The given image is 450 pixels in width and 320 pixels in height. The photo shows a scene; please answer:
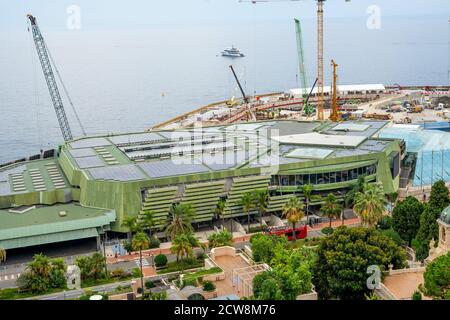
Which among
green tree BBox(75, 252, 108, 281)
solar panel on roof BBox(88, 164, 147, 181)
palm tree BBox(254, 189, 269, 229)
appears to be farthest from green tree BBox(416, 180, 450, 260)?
solar panel on roof BBox(88, 164, 147, 181)

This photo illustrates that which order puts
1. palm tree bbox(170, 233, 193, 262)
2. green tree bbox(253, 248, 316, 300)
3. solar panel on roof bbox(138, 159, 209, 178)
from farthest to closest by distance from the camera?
solar panel on roof bbox(138, 159, 209, 178) → palm tree bbox(170, 233, 193, 262) → green tree bbox(253, 248, 316, 300)

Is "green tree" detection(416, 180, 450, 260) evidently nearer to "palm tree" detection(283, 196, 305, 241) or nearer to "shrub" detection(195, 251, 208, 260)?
"palm tree" detection(283, 196, 305, 241)

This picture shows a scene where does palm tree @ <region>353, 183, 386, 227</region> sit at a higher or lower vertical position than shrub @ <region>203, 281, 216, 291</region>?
higher

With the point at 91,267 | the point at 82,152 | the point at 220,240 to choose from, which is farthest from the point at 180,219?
the point at 82,152

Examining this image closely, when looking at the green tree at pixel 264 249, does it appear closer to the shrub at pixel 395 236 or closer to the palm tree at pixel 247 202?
the shrub at pixel 395 236

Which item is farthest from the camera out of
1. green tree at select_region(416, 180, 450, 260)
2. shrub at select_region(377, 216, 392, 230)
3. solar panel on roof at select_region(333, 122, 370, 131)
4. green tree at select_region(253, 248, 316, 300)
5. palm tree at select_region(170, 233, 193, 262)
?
solar panel on roof at select_region(333, 122, 370, 131)

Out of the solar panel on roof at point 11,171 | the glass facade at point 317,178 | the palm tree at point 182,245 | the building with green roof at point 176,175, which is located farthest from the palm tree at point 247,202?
the solar panel on roof at point 11,171
